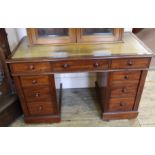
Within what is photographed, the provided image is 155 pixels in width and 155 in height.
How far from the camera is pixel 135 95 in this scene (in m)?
1.56

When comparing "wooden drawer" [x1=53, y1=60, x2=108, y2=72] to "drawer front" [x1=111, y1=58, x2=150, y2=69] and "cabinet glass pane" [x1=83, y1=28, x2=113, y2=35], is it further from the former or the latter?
"cabinet glass pane" [x1=83, y1=28, x2=113, y2=35]

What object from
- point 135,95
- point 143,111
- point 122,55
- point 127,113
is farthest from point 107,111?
point 122,55

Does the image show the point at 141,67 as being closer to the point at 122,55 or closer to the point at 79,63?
the point at 122,55

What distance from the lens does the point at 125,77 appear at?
144cm

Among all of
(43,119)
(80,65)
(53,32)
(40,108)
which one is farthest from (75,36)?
(43,119)

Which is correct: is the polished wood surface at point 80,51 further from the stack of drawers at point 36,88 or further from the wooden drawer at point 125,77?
the wooden drawer at point 125,77

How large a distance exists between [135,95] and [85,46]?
0.68 meters

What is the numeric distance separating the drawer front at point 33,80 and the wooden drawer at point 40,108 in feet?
0.73

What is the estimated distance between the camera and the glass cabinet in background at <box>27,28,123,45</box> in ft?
4.82

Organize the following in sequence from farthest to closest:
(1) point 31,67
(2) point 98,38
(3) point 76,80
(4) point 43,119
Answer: (3) point 76,80, (4) point 43,119, (2) point 98,38, (1) point 31,67

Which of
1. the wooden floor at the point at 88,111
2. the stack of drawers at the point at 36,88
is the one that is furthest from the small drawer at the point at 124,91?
the stack of drawers at the point at 36,88

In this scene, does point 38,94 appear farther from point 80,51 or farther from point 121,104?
point 121,104

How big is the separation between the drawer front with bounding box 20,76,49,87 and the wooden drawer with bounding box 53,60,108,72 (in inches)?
6.1

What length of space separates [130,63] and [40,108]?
0.95m
